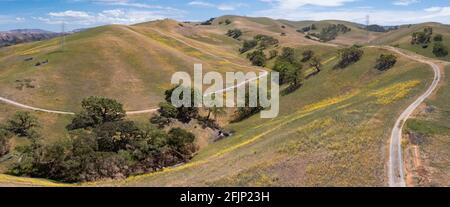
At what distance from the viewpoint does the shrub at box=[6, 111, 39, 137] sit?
74250 millimetres

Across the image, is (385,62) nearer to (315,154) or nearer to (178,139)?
(178,139)

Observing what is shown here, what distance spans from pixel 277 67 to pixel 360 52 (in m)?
27.8

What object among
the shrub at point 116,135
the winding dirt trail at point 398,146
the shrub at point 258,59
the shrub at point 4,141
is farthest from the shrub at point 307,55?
the shrub at point 4,141

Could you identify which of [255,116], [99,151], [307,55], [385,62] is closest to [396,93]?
[255,116]

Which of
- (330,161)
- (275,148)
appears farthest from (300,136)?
(330,161)

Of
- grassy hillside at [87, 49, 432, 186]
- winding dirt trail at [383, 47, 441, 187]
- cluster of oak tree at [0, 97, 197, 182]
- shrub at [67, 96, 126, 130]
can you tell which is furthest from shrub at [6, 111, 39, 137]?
winding dirt trail at [383, 47, 441, 187]

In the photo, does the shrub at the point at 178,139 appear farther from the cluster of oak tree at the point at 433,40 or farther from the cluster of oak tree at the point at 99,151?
the cluster of oak tree at the point at 433,40

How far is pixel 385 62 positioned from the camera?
10400cm

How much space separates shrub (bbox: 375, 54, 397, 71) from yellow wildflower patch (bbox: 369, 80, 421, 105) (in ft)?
78.8

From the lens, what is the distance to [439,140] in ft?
145

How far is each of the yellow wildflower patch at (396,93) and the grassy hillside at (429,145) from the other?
247 inches

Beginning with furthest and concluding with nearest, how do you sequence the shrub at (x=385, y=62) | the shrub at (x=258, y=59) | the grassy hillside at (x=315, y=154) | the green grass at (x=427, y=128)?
the shrub at (x=258, y=59), the shrub at (x=385, y=62), the green grass at (x=427, y=128), the grassy hillside at (x=315, y=154)

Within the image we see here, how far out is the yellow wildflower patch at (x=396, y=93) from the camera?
212 ft

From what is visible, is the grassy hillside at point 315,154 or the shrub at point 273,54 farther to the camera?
the shrub at point 273,54
